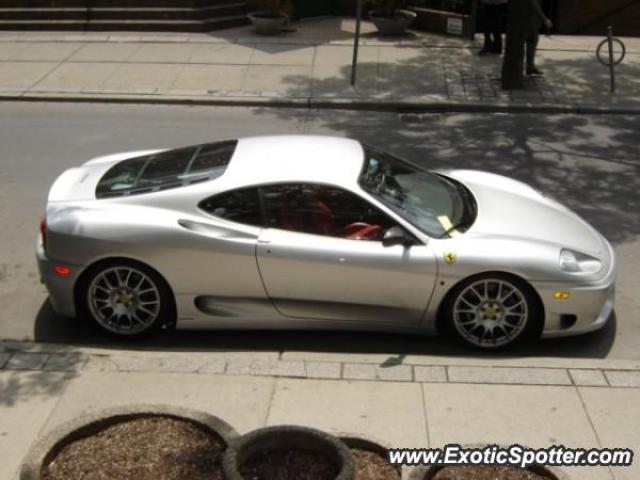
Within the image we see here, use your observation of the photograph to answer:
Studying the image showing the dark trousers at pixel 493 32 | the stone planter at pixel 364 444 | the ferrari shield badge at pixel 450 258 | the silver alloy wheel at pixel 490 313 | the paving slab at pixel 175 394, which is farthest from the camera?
the dark trousers at pixel 493 32

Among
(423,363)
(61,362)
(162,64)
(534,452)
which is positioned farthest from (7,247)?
(162,64)

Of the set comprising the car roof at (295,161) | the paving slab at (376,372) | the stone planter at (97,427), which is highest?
the car roof at (295,161)

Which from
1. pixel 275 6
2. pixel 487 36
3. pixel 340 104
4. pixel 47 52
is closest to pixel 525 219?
pixel 340 104

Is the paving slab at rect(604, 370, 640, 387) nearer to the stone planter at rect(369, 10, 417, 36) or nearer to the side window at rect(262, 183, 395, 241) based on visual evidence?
the side window at rect(262, 183, 395, 241)

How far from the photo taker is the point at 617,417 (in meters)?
6.09

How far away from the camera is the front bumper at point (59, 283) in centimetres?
720

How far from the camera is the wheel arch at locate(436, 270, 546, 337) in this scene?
22.9ft

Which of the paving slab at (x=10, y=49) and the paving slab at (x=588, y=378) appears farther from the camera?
the paving slab at (x=10, y=49)

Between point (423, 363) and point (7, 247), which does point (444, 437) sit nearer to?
point (423, 363)

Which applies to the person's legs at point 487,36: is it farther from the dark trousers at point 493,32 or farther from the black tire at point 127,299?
the black tire at point 127,299

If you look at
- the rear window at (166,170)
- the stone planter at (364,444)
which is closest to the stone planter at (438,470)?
the stone planter at (364,444)

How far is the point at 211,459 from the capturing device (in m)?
5.06

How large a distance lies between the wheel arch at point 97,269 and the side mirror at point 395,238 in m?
1.66

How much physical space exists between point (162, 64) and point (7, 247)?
7560 millimetres
